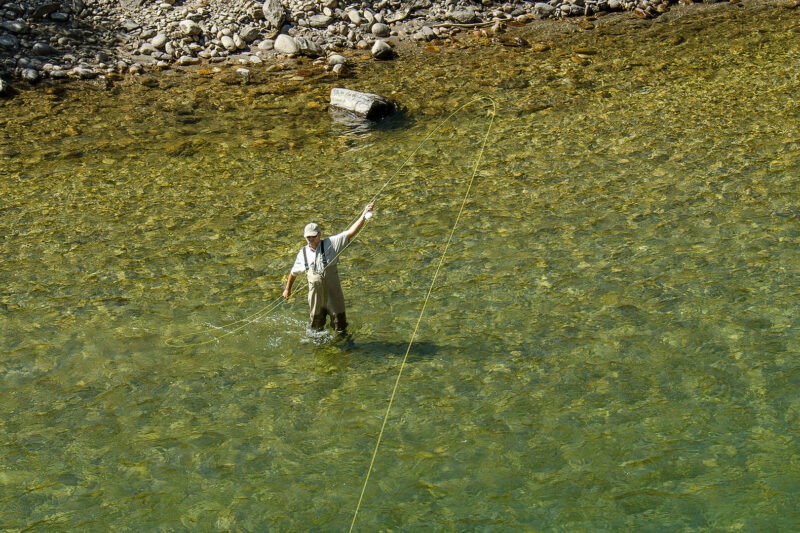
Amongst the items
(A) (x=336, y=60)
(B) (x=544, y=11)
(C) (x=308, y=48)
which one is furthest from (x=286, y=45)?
(B) (x=544, y=11)

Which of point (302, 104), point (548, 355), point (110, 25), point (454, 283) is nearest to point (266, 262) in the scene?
point (454, 283)

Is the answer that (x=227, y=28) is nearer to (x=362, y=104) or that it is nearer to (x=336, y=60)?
(x=336, y=60)

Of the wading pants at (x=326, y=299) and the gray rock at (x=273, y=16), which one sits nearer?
the wading pants at (x=326, y=299)

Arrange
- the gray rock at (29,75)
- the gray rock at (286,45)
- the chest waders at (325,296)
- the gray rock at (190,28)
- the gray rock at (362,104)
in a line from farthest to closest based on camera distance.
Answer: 1. the gray rock at (190,28)
2. the gray rock at (286,45)
3. the gray rock at (29,75)
4. the gray rock at (362,104)
5. the chest waders at (325,296)

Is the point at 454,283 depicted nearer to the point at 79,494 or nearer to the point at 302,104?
the point at 79,494

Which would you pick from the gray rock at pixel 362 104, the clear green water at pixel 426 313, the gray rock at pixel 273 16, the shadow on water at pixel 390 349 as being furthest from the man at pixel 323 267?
the gray rock at pixel 273 16

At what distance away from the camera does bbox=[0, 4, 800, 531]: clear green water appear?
789 centimetres

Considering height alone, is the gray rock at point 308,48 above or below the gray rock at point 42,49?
below

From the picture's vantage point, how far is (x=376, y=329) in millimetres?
10578

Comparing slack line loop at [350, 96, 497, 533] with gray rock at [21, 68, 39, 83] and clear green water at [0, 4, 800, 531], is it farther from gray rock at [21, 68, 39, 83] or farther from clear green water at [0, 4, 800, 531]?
gray rock at [21, 68, 39, 83]

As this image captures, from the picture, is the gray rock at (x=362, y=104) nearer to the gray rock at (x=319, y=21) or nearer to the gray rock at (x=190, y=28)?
the gray rock at (x=319, y=21)

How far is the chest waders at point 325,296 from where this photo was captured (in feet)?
31.8

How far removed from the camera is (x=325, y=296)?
32.7ft

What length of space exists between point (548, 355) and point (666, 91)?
999cm
